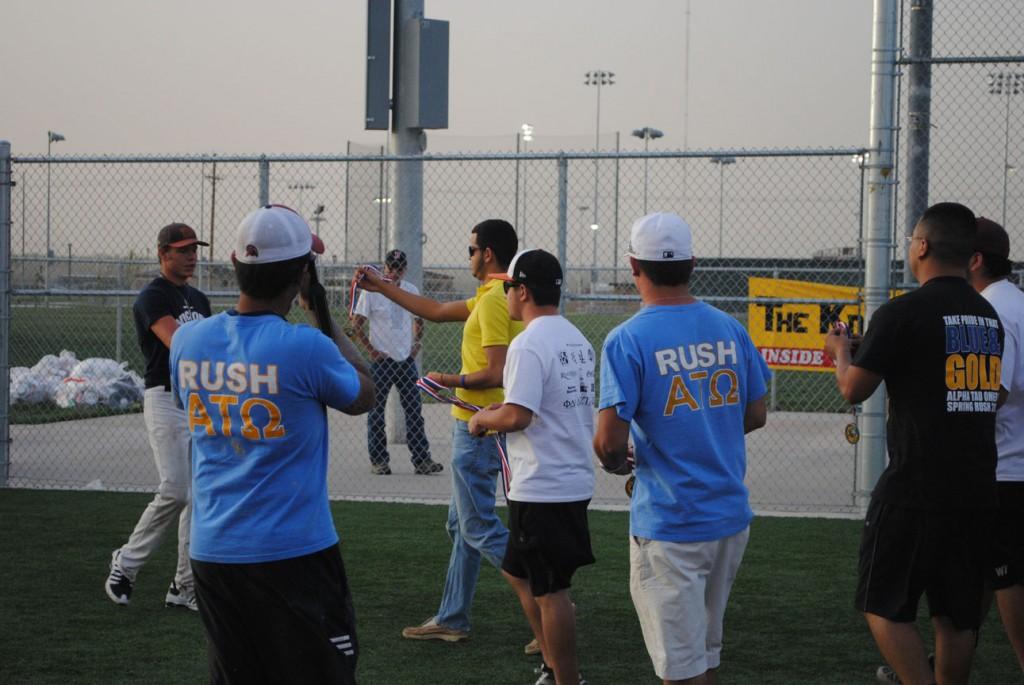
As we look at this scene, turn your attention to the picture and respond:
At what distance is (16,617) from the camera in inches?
247

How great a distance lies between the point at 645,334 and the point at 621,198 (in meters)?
6.83

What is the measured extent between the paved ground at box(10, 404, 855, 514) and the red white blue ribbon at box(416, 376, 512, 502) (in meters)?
4.18

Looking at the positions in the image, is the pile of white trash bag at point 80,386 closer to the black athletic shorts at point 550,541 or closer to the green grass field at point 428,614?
the green grass field at point 428,614

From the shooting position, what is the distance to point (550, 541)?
471 centimetres

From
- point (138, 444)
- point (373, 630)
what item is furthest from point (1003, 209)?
point (138, 444)

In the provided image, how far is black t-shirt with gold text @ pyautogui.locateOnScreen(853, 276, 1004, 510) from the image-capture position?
4.06 metres

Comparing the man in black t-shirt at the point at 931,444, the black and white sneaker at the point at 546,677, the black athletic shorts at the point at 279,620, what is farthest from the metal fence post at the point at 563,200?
the black athletic shorts at the point at 279,620

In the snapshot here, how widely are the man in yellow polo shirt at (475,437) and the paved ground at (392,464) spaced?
12.0ft

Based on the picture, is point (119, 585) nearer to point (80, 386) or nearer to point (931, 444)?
point (931, 444)

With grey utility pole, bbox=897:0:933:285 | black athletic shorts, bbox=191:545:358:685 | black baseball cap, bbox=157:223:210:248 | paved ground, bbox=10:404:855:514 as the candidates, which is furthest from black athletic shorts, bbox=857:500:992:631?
paved ground, bbox=10:404:855:514

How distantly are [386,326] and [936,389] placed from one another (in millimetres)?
7098

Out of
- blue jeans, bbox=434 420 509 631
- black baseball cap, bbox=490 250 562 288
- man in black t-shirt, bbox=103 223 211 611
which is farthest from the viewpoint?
man in black t-shirt, bbox=103 223 211 611

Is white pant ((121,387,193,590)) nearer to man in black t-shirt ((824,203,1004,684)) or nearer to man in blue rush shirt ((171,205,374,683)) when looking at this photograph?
man in blue rush shirt ((171,205,374,683))

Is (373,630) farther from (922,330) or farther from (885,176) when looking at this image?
(885,176)
